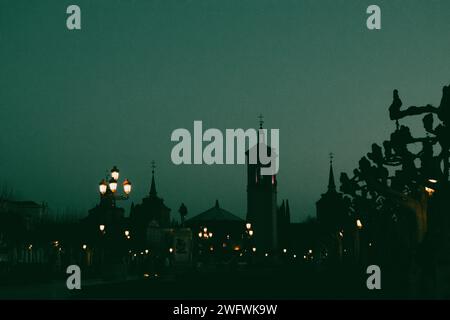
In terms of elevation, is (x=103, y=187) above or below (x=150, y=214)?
above

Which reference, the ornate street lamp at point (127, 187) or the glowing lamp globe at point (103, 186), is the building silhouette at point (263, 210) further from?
the glowing lamp globe at point (103, 186)

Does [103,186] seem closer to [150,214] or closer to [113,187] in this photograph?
[113,187]

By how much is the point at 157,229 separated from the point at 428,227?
129512 millimetres

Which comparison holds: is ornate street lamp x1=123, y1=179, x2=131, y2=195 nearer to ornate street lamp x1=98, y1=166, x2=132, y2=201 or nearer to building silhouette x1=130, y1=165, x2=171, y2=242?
ornate street lamp x1=98, y1=166, x2=132, y2=201

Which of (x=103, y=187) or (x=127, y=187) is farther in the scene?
(x=127, y=187)

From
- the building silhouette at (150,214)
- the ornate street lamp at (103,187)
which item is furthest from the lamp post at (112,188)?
the building silhouette at (150,214)

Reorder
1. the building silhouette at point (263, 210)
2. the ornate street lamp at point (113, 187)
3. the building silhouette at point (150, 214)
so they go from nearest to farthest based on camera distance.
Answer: the ornate street lamp at point (113, 187)
the building silhouette at point (150, 214)
the building silhouette at point (263, 210)

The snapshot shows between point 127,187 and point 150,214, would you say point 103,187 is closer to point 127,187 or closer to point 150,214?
point 127,187

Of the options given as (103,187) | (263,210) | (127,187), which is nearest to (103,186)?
(103,187)

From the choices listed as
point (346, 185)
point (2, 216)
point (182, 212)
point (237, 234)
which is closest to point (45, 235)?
point (2, 216)

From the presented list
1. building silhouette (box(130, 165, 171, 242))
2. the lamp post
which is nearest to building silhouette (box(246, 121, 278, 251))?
building silhouette (box(130, 165, 171, 242))
